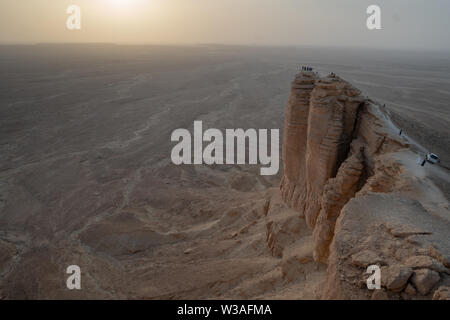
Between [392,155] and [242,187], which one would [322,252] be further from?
[242,187]

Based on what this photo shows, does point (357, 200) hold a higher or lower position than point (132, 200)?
higher

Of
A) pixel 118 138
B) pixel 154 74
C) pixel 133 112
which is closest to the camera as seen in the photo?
pixel 118 138

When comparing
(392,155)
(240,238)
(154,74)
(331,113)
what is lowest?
(240,238)

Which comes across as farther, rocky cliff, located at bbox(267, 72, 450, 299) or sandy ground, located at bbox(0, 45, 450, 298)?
sandy ground, located at bbox(0, 45, 450, 298)

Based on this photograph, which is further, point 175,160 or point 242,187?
point 175,160

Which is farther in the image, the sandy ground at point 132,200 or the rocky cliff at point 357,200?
the sandy ground at point 132,200

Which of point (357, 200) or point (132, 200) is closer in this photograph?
point (357, 200)

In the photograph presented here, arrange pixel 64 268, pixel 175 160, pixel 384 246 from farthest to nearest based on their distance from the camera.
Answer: pixel 175 160
pixel 64 268
pixel 384 246

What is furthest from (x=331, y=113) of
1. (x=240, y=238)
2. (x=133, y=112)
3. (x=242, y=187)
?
(x=133, y=112)
